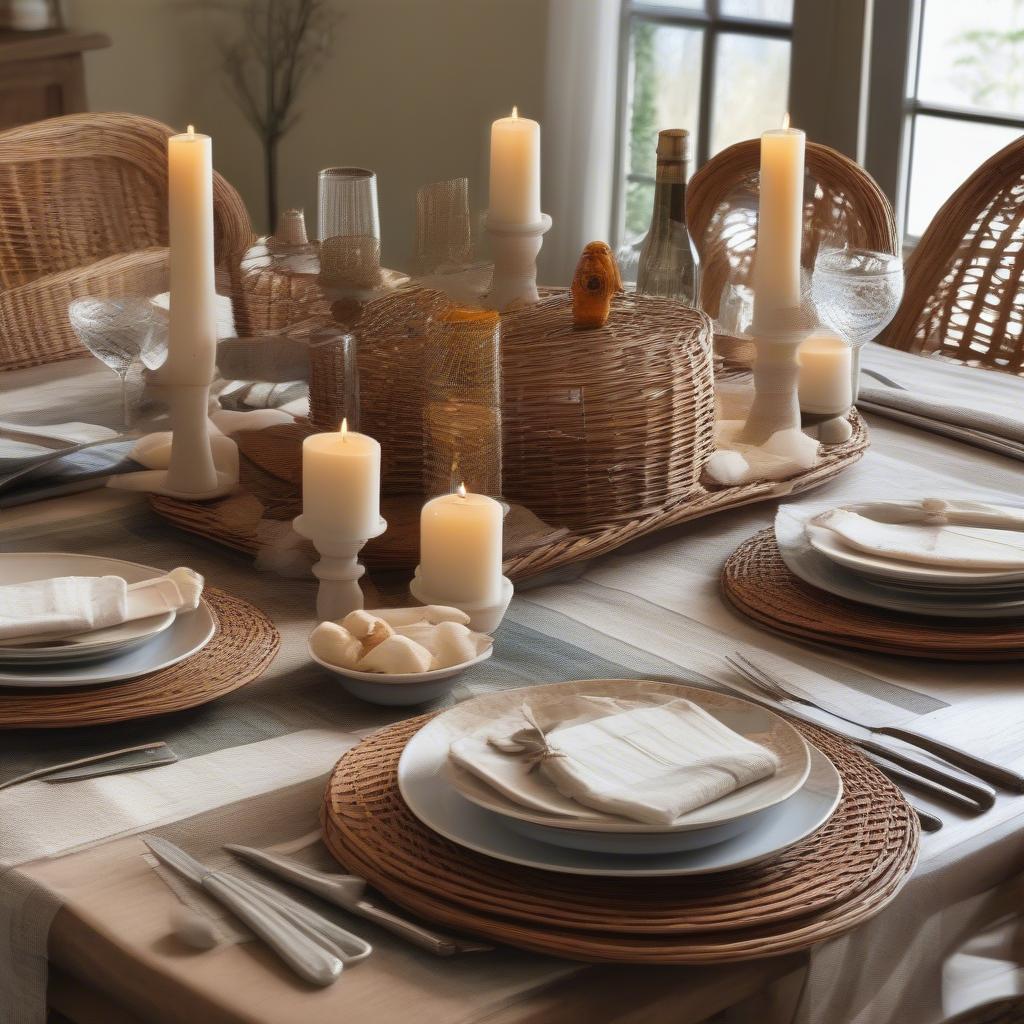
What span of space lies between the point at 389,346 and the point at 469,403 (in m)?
0.14

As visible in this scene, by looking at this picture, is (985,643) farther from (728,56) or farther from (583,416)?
(728,56)

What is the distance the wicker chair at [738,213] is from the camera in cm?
188

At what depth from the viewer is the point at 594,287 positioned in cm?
121

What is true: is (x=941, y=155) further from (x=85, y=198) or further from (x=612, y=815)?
(x=612, y=815)

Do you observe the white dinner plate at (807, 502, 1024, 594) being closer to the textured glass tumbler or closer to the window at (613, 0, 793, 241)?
the textured glass tumbler

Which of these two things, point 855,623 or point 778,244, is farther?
point 778,244

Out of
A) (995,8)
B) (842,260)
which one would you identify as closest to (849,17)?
(995,8)

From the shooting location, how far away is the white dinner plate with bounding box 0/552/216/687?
0.91 metres

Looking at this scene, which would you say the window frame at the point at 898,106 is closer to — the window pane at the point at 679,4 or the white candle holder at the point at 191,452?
the window pane at the point at 679,4

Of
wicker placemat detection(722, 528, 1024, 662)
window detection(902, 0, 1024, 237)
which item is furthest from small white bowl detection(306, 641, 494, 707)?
window detection(902, 0, 1024, 237)

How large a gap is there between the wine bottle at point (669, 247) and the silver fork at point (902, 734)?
22.9 inches

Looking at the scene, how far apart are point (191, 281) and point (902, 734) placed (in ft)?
2.21

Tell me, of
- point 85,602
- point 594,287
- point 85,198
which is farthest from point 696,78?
point 85,602

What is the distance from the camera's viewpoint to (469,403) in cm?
109
